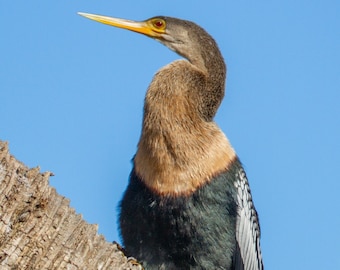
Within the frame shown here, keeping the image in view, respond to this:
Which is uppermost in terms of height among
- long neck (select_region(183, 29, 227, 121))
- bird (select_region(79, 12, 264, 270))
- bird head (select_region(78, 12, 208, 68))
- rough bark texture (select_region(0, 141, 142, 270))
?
bird head (select_region(78, 12, 208, 68))

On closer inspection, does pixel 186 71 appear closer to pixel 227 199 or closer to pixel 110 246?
pixel 227 199

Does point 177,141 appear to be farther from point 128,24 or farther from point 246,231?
point 128,24

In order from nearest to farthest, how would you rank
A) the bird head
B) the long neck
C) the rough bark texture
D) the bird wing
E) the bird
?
the rough bark texture, the bird, the bird wing, the long neck, the bird head

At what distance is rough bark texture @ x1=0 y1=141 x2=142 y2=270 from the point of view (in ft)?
12.5

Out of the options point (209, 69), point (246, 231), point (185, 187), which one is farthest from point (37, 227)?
point (209, 69)

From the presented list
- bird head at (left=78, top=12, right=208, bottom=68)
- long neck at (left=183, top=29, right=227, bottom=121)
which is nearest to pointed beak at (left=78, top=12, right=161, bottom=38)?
bird head at (left=78, top=12, right=208, bottom=68)

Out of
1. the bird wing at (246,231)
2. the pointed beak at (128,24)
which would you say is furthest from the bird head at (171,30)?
the bird wing at (246,231)

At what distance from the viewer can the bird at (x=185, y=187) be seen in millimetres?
6184

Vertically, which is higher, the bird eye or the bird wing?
the bird eye

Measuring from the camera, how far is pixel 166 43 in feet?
24.2

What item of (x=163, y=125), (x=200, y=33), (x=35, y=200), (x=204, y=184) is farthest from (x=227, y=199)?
(x=35, y=200)

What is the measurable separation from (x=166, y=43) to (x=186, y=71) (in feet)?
2.16

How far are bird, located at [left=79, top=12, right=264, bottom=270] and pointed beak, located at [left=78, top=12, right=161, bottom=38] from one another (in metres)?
0.63

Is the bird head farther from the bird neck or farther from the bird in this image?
the bird neck
